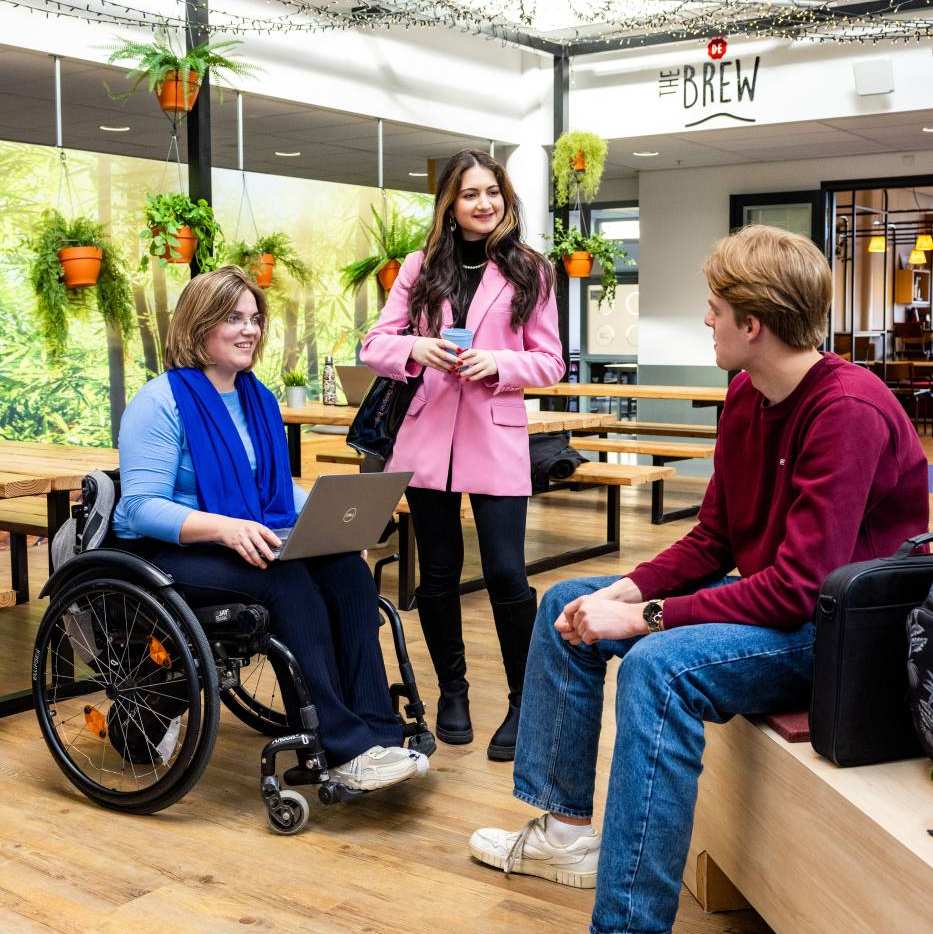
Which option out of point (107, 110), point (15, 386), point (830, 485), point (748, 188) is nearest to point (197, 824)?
point (830, 485)

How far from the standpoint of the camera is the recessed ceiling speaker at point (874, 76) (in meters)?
7.96

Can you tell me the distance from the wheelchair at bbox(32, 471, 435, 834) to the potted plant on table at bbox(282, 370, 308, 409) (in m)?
3.67

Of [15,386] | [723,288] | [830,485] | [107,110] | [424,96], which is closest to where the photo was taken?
[830,485]

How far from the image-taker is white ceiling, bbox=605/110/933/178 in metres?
8.61

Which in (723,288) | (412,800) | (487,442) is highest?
(723,288)

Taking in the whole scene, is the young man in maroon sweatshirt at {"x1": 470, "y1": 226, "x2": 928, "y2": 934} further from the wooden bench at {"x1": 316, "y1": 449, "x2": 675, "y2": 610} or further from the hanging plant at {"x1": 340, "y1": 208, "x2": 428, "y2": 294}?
the hanging plant at {"x1": 340, "y1": 208, "x2": 428, "y2": 294}

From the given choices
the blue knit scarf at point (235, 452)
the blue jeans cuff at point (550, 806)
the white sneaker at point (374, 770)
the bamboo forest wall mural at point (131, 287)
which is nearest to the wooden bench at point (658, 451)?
the bamboo forest wall mural at point (131, 287)

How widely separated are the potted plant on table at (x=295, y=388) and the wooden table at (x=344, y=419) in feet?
1.17

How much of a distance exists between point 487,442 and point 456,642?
52 cm

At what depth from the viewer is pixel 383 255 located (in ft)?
27.5

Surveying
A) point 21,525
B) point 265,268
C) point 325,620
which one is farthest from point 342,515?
point 265,268

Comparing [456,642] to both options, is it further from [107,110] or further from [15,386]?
[107,110]

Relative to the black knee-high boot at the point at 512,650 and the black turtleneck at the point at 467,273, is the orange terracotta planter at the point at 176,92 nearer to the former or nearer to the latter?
the black turtleneck at the point at 467,273

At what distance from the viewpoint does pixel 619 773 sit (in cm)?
183
